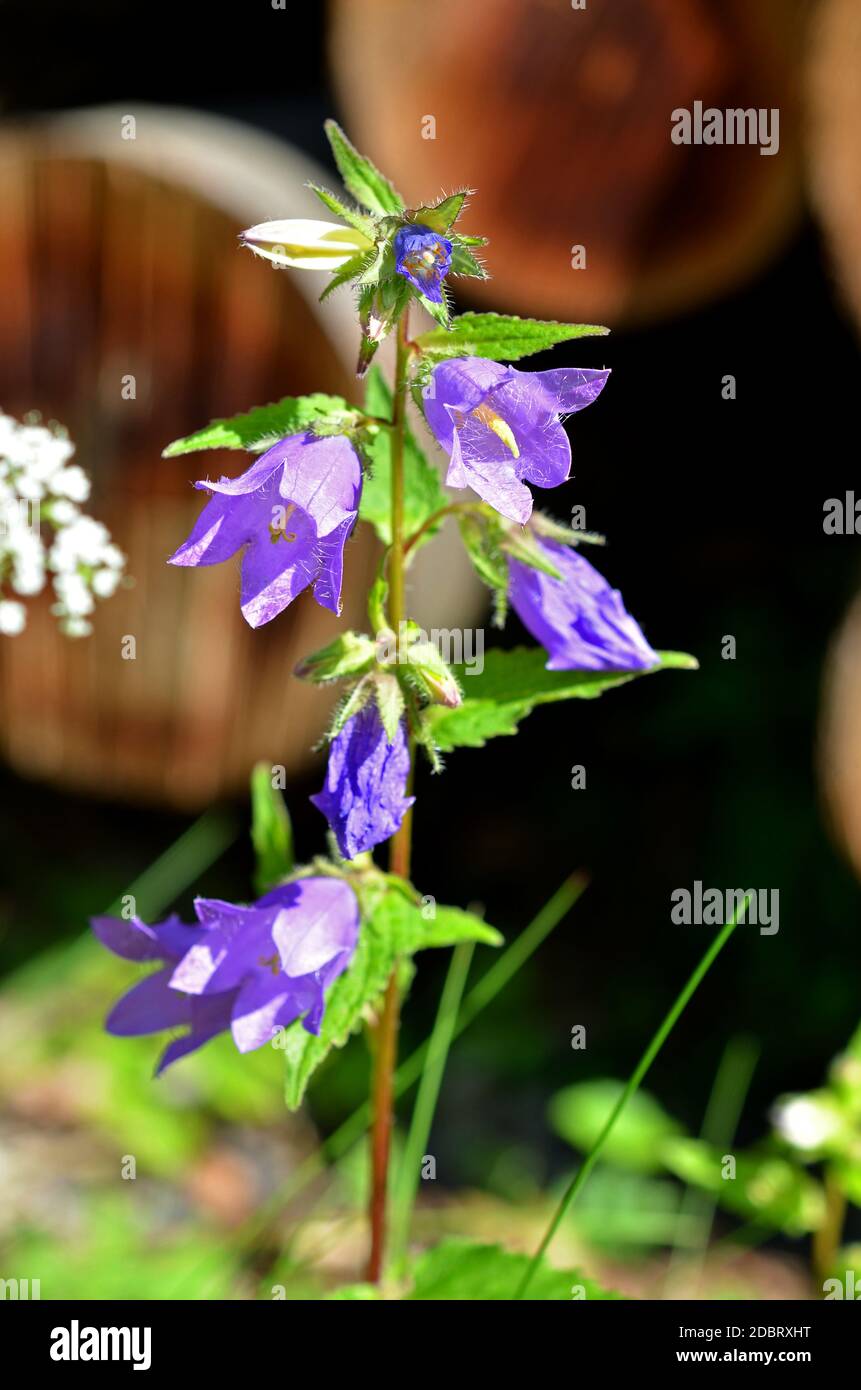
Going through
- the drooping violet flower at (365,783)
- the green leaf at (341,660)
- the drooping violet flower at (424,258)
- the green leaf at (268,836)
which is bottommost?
the green leaf at (268,836)

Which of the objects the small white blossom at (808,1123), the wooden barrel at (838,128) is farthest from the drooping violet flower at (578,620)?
the wooden barrel at (838,128)

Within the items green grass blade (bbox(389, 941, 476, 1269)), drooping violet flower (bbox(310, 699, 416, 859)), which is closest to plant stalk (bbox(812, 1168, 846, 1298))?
green grass blade (bbox(389, 941, 476, 1269))

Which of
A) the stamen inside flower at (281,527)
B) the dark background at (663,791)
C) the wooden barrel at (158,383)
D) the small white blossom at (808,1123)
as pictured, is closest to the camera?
the stamen inside flower at (281,527)

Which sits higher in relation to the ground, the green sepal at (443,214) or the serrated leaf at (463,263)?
the green sepal at (443,214)

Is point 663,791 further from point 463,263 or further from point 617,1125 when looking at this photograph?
point 463,263

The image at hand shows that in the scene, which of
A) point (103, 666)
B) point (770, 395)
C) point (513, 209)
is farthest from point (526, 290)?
point (103, 666)

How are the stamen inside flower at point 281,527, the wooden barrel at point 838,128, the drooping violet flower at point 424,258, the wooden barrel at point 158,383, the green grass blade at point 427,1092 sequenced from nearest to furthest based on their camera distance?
the drooping violet flower at point 424,258 → the stamen inside flower at point 281,527 → the green grass blade at point 427,1092 → the wooden barrel at point 838,128 → the wooden barrel at point 158,383

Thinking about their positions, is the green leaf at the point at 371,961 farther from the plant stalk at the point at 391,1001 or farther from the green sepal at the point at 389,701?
the green sepal at the point at 389,701

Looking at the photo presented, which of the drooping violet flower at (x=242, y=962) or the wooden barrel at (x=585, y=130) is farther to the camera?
the wooden barrel at (x=585, y=130)
